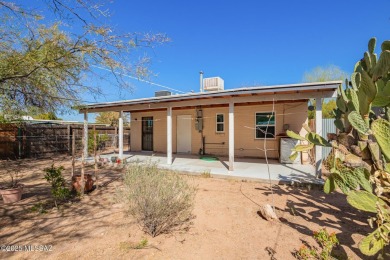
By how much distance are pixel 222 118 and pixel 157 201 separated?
8.40 metres

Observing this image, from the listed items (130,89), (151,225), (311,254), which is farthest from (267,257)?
(130,89)

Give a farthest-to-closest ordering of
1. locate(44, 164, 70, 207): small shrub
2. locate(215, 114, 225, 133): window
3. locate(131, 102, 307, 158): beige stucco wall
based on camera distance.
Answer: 1. locate(215, 114, 225, 133): window
2. locate(131, 102, 307, 158): beige stucco wall
3. locate(44, 164, 70, 207): small shrub

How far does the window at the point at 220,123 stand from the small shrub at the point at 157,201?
7792 millimetres

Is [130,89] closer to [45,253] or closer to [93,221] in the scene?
[93,221]

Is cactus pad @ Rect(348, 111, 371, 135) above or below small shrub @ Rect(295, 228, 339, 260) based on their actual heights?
above

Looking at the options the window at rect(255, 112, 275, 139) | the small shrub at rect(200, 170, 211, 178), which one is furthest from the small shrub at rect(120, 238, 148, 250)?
the window at rect(255, 112, 275, 139)

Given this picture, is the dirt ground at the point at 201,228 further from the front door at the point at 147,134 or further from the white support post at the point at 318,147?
the front door at the point at 147,134

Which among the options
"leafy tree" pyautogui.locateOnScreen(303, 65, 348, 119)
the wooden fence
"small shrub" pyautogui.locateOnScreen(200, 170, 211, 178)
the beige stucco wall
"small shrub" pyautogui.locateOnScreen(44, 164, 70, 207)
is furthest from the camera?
"leafy tree" pyautogui.locateOnScreen(303, 65, 348, 119)

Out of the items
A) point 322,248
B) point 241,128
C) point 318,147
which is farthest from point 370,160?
point 241,128

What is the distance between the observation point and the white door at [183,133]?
1223 cm

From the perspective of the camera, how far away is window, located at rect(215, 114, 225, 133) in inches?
442

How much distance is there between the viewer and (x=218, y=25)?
11.2 meters

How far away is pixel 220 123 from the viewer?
37.1ft

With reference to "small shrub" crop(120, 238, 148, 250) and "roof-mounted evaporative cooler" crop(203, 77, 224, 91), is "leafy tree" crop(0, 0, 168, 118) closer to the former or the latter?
"small shrub" crop(120, 238, 148, 250)
